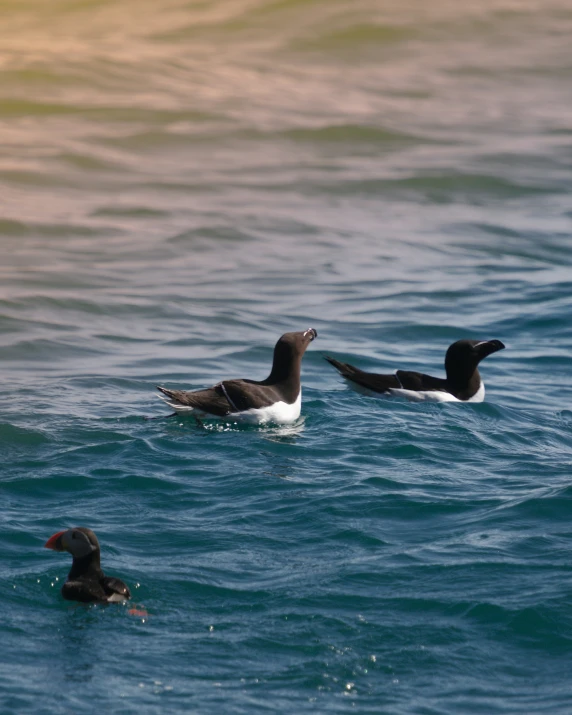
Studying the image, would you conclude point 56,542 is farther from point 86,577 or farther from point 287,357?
point 287,357

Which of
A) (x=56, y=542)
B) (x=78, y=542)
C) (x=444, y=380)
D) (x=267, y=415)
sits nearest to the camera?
(x=78, y=542)

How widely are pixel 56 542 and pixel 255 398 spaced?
205 inches

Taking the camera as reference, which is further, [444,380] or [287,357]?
[444,380]

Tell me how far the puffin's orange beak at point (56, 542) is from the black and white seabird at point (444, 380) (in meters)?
7.00

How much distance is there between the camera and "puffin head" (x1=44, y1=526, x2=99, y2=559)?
31.3ft

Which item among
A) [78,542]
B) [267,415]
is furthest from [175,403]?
[78,542]

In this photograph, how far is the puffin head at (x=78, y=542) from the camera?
955 centimetres

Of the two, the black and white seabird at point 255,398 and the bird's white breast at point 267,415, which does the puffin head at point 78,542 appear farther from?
the bird's white breast at point 267,415

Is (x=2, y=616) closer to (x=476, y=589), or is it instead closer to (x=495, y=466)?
→ (x=476, y=589)

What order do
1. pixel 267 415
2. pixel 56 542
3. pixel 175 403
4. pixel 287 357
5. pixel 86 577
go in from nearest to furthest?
pixel 86 577 → pixel 56 542 → pixel 175 403 → pixel 267 415 → pixel 287 357

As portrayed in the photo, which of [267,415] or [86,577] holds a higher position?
[86,577]

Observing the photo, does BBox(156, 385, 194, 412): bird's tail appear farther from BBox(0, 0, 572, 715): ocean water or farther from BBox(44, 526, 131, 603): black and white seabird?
BBox(44, 526, 131, 603): black and white seabird

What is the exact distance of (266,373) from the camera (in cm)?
1798

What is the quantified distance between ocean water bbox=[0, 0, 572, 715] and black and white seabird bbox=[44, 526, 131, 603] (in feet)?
0.48
